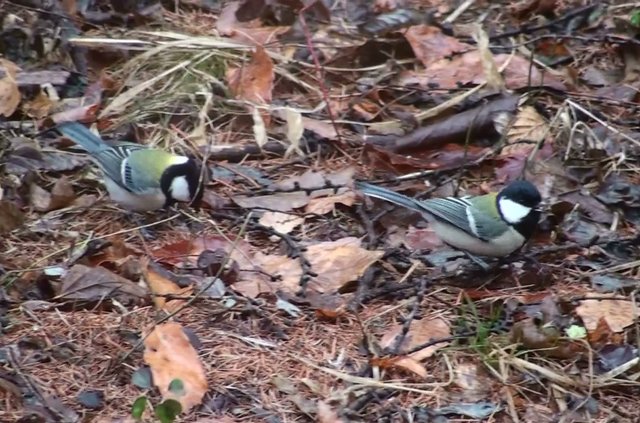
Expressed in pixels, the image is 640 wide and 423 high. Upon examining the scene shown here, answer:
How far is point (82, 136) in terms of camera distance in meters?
3.94

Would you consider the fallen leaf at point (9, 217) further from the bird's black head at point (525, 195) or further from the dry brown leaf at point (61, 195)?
the bird's black head at point (525, 195)

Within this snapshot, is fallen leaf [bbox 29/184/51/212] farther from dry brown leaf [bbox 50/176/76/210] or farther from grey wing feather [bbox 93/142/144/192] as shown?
grey wing feather [bbox 93/142/144/192]

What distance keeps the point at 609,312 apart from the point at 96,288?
61.1 inches

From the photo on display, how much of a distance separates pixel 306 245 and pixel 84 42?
1783 mm

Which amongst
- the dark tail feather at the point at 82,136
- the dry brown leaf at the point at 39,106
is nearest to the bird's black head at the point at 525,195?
Answer: the dark tail feather at the point at 82,136

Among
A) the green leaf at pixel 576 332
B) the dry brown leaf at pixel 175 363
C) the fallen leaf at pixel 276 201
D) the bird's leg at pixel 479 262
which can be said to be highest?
the dry brown leaf at pixel 175 363

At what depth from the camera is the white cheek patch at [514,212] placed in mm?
3301

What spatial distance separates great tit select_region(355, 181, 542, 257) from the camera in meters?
3.31

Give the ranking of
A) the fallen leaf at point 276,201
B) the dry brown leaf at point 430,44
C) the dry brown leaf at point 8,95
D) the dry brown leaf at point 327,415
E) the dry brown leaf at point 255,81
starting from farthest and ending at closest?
1. the dry brown leaf at point 430,44
2. the dry brown leaf at point 255,81
3. the dry brown leaf at point 8,95
4. the fallen leaf at point 276,201
5. the dry brown leaf at point 327,415

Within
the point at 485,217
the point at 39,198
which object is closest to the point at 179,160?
the point at 39,198

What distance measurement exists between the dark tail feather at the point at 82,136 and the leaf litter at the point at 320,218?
0.41 ft

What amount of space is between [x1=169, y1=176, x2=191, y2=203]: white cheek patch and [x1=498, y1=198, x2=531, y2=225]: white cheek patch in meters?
1.13

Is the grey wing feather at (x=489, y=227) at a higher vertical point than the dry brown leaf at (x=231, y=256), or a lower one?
higher

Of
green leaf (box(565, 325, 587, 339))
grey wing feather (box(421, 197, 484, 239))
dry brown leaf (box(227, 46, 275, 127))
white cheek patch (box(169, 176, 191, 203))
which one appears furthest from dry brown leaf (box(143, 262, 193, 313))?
dry brown leaf (box(227, 46, 275, 127))
